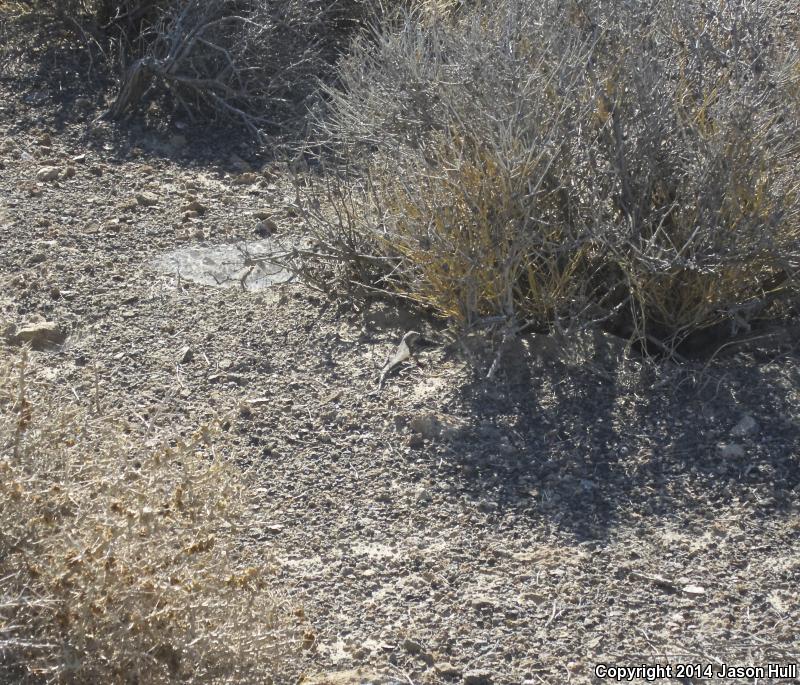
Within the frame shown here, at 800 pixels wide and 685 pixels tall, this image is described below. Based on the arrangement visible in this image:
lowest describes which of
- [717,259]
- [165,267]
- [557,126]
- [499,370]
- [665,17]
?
[165,267]

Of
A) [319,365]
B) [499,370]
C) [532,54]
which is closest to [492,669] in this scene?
[499,370]

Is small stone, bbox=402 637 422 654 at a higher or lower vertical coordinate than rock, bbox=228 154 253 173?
higher

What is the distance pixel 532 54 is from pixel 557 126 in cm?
50

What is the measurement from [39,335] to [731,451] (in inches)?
97.8

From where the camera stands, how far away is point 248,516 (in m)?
3.26

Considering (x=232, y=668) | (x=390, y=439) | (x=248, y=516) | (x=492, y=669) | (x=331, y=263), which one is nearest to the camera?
(x=232, y=668)

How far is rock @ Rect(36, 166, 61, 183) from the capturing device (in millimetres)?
5312

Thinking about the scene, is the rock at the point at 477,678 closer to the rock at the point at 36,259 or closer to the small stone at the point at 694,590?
the small stone at the point at 694,590

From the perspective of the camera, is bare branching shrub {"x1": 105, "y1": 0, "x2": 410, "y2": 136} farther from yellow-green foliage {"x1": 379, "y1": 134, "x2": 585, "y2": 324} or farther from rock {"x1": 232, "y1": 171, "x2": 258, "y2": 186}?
yellow-green foliage {"x1": 379, "y1": 134, "x2": 585, "y2": 324}

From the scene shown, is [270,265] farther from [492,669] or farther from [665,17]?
[492,669]

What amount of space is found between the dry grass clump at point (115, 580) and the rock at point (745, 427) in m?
1.56

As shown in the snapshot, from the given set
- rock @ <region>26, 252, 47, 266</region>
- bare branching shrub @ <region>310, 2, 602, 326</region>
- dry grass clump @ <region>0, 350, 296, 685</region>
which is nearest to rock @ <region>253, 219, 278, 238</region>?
bare branching shrub @ <region>310, 2, 602, 326</region>

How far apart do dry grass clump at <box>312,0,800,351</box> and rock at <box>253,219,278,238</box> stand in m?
0.91

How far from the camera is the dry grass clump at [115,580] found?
2.37m
